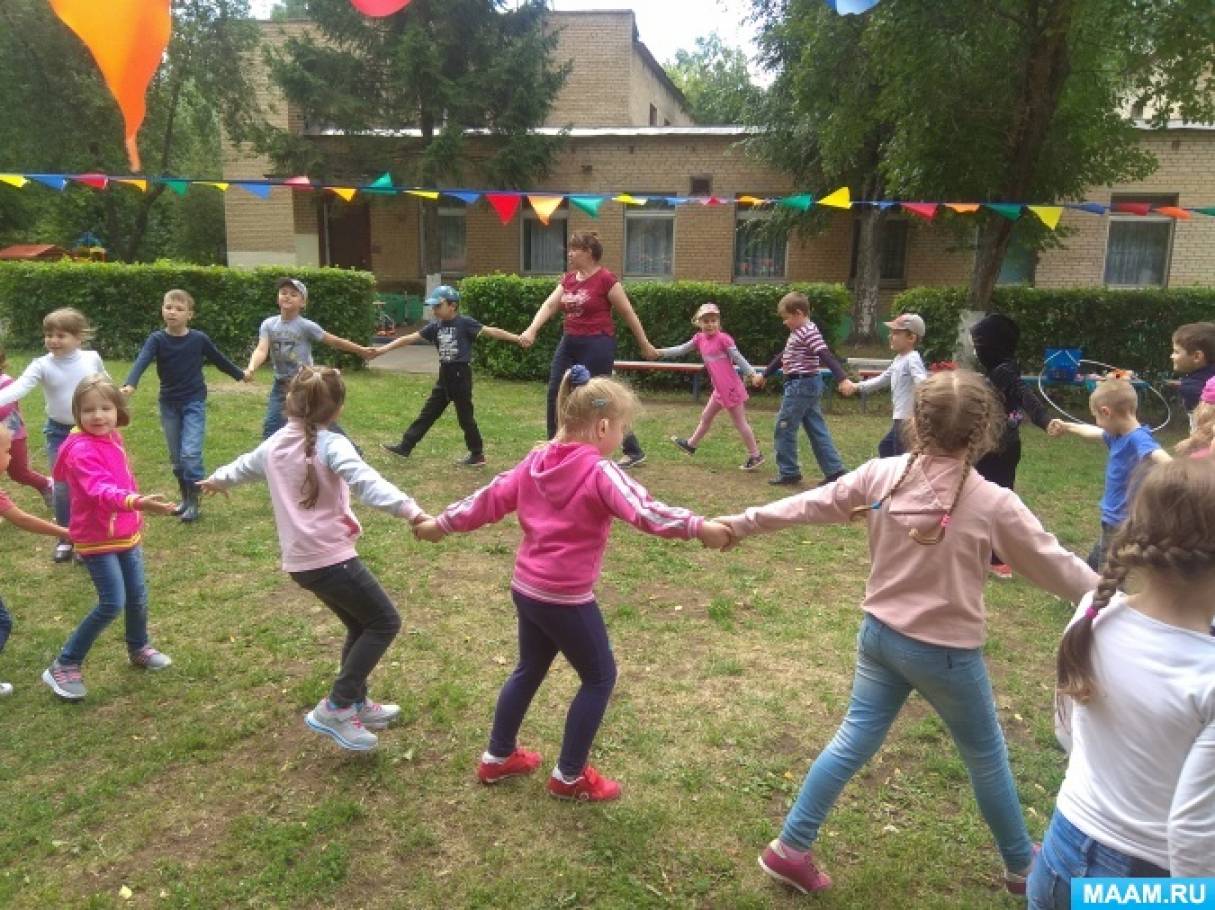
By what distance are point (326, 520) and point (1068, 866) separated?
8.36 feet

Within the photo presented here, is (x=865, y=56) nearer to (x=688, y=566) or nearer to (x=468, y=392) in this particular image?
(x=468, y=392)

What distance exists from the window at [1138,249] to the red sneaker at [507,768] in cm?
2031

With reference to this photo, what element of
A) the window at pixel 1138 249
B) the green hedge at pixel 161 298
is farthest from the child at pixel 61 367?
the window at pixel 1138 249

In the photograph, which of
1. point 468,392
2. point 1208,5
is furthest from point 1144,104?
point 468,392

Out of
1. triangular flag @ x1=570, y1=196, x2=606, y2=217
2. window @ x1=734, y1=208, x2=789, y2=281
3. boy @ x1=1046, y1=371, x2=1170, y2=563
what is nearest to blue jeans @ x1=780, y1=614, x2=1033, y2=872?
boy @ x1=1046, y1=371, x2=1170, y2=563

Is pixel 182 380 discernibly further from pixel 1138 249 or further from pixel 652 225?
pixel 1138 249

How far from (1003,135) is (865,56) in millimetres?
2002

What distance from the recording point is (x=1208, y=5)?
8453 mm

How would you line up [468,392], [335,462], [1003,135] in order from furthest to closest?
[1003,135]
[468,392]
[335,462]

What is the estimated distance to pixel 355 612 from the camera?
335 centimetres

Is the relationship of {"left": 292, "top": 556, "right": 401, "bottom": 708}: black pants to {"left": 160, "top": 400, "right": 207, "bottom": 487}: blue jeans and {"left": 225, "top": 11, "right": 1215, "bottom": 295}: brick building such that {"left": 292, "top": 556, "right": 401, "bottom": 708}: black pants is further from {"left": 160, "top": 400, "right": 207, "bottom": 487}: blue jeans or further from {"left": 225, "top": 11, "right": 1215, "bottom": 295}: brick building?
{"left": 225, "top": 11, "right": 1215, "bottom": 295}: brick building

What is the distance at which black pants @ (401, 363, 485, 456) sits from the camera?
8.02 metres

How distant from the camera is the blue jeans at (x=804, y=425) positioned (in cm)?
757

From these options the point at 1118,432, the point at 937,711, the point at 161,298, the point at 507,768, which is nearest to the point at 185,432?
the point at 507,768
